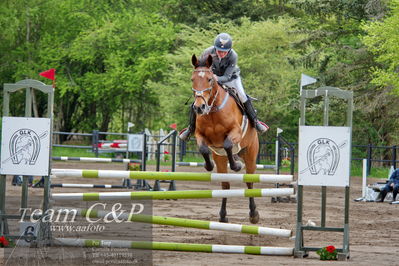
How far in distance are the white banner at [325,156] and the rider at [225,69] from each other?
1908mm

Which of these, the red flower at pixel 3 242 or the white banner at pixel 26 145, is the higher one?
the white banner at pixel 26 145

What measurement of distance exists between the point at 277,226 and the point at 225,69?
3070mm

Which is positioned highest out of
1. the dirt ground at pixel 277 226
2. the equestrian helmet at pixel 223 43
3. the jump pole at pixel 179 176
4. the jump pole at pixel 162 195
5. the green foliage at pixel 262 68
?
the green foliage at pixel 262 68

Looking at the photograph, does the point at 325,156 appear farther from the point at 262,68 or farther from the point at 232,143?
the point at 262,68

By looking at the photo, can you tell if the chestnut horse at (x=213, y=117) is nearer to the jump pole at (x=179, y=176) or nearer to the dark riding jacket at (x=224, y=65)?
the dark riding jacket at (x=224, y=65)

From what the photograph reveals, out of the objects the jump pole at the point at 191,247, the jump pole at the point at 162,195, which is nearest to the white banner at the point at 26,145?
the jump pole at the point at 162,195

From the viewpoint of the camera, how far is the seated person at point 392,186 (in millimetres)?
18994

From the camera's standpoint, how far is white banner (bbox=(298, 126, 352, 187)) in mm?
9305

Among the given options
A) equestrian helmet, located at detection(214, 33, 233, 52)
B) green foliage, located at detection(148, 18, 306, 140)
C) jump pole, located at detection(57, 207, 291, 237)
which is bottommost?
jump pole, located at detection(57, 207, 291, 237)

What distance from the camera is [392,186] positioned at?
19.5 metres

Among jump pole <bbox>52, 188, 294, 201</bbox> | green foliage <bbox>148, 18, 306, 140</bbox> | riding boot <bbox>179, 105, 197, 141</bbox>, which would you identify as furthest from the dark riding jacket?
green foliage <bbox>148, 18, 306, 140</bbox>

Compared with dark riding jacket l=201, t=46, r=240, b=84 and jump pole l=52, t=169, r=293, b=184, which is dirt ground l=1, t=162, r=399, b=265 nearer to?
jump pole l=52, t=169, r=293, b=184

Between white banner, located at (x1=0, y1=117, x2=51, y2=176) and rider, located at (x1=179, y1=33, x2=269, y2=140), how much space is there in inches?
79.0

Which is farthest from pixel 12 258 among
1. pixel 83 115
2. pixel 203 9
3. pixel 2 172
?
pixel 83 115
